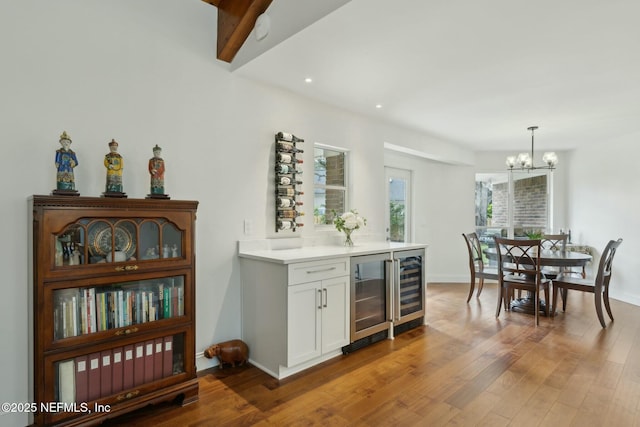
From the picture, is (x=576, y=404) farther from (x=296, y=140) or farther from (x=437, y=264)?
(x=437, y=264)

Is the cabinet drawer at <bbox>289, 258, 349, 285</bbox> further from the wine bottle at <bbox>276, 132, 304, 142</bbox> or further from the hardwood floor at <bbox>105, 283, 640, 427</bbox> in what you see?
the wine bottle at <bbox>276, 132, 304, 142</bbox>

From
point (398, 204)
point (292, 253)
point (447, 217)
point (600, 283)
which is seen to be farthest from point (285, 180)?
point (447, 217)

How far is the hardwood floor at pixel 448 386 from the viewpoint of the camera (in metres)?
2.07

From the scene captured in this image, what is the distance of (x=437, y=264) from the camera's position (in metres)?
6.32

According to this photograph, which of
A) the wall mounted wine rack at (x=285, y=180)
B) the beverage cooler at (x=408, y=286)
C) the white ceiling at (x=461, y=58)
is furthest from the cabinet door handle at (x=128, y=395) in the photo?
the white ceiling at (x=461, y=58)

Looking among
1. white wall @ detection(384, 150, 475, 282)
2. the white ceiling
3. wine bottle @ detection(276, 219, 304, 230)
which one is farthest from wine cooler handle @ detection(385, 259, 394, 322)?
white wall @ detection(384, 150, 475, 282)

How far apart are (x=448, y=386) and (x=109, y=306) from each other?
238 centimetres

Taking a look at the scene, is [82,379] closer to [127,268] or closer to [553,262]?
[127,268]

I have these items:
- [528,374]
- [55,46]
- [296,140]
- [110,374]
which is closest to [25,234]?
[110,374]

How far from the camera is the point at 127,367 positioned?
80.4 inches

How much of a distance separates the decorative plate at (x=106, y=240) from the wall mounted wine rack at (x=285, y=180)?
137cm

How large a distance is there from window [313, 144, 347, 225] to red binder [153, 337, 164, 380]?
1927 mm

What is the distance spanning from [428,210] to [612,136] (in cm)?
300

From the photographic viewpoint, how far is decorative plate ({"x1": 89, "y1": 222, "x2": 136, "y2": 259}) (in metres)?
1.96
